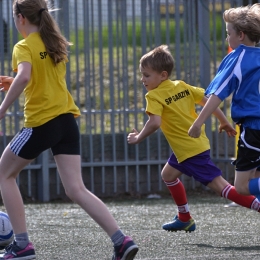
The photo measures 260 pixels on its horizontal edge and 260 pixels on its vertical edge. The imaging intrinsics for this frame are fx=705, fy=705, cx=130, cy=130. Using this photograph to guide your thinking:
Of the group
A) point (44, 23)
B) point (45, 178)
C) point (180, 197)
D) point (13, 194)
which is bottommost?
point (45, 178)

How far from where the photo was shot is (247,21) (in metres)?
4.41

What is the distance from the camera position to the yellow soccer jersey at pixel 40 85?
421 centimetres

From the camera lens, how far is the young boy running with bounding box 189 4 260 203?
14.2 feet

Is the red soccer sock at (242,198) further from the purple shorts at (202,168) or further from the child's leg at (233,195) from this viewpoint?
the purple shorts at (202,168)

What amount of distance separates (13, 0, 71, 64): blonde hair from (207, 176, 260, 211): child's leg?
163 cm

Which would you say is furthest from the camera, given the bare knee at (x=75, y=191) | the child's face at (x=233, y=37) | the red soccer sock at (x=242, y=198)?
the red soccer sock at (x=242, y=198)

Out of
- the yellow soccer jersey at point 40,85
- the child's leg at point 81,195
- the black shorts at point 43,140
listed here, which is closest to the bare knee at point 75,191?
the child's leg at point 81,195

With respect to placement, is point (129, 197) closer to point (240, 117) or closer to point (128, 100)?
point (128, 100)

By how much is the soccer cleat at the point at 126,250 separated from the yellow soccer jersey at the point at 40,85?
88cm

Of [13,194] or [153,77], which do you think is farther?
[153,77]

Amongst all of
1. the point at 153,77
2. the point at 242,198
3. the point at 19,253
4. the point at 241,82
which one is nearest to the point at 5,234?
the point at 19,253

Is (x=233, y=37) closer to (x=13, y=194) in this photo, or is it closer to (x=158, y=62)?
(x=158, y=62)

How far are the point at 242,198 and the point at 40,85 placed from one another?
1779mm

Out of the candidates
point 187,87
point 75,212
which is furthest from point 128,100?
point 187,87
